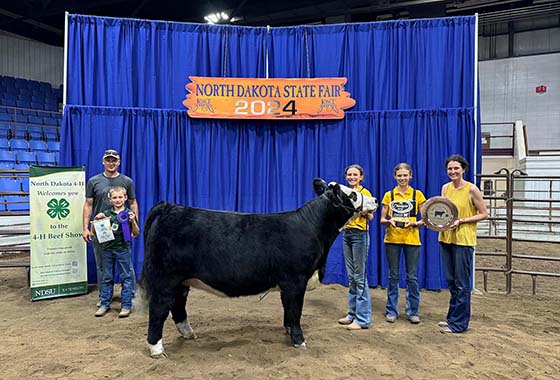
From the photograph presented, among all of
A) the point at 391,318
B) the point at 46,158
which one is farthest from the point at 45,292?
the point at 46,158

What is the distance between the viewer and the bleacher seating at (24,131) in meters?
9.42

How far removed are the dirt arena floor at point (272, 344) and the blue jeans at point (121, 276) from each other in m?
0.16

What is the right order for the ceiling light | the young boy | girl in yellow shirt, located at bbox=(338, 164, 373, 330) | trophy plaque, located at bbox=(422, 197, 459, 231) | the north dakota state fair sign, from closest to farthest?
trophy plaque, located at bbox=(422, 197, 459, 231) → girl in yellow shirt, located at bbox=(338, 164, 373, 330) → the young boy → the north dakota state fair sign → the ceiling light

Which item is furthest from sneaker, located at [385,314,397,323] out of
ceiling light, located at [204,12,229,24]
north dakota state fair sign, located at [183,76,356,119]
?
ceiling light, located at [204,12,229,24]

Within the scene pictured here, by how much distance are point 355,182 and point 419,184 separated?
1.76 m

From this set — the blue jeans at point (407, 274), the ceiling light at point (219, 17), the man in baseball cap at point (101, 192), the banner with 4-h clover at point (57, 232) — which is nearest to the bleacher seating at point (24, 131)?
the banner with 4-h clover at point (57, 232)

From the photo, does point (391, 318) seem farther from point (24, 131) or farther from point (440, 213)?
point (24, 131)

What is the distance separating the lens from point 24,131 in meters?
12.4

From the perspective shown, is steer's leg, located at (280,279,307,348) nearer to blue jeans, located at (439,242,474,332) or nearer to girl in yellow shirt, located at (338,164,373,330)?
girl in yellow shirt, located at (338,164,373,330)

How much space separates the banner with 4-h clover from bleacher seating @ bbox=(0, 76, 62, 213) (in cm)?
450

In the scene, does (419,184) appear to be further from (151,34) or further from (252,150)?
(151,34)

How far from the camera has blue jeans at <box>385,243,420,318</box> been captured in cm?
367

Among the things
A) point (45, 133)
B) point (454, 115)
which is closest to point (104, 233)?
point (454, 115)

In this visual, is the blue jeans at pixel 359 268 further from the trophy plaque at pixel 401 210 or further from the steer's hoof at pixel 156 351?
the steer's hoof at pixel 156 351
